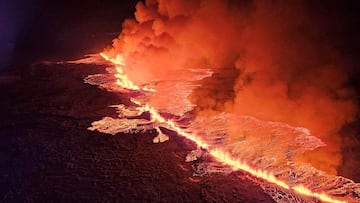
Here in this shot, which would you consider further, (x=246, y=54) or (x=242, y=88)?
(x=246, y=54)

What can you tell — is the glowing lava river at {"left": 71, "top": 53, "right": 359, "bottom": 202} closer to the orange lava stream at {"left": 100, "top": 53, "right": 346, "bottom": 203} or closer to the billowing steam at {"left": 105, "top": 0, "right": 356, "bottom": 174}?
the orange lava stream at {"left": 100, "top": 53, "right": 346, "bottom": 203}

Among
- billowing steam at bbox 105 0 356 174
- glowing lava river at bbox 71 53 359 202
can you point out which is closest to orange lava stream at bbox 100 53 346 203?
glowing lava river at bbox 71 53 359 202

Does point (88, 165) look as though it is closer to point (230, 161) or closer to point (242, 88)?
point (230, 161)

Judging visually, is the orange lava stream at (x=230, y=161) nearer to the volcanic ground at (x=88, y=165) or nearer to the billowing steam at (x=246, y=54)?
the volcanic ground at (x=88, y=165)

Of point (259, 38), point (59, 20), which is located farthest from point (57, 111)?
point (59, 20)

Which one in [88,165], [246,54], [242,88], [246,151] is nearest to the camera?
[88,165]

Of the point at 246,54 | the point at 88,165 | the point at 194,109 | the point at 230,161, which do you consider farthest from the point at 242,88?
the point at 88,165
